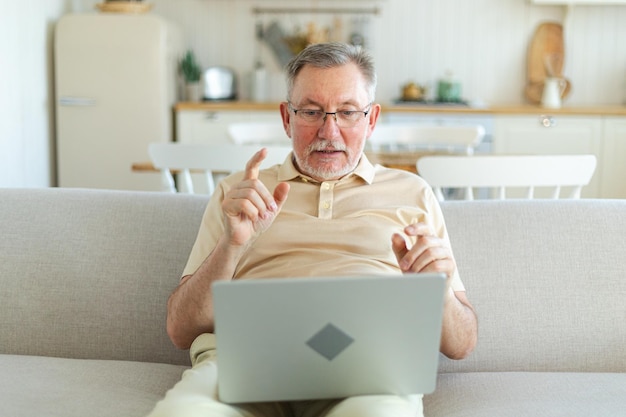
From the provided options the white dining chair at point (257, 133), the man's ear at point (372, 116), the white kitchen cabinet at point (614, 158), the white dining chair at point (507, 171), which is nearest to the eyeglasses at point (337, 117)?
the man's ear at point (372, 116)

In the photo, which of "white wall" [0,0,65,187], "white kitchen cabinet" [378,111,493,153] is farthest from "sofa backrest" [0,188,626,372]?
"white kitchen cabinet" [378,111,493,153]

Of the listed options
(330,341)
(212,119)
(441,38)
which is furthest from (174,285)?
(441,38)

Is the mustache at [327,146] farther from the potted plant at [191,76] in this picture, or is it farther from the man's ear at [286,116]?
the potted plant at [191,76]

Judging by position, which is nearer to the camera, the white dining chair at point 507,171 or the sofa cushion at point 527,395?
the sofa cushion at point 527,395

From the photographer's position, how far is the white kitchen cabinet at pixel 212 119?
17.7 ft

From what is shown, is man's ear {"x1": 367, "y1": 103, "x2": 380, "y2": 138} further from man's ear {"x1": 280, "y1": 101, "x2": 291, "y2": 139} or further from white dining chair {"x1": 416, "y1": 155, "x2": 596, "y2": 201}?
white dining chair {"x1": 416, "y1": 155, "x2": 596, "y2": 201}

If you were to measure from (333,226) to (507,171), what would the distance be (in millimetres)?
928

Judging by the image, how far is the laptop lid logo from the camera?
142 cm

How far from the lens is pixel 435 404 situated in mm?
1912

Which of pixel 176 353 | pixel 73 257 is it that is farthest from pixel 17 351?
pixel 176 353

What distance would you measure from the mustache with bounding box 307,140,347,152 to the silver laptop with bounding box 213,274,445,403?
25.3 inches

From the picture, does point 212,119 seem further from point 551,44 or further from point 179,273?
point 179,273

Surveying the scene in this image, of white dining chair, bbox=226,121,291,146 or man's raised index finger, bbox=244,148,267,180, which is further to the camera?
white dining chair, bbox=226,121,291,146

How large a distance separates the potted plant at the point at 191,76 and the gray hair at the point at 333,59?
11.8ft
